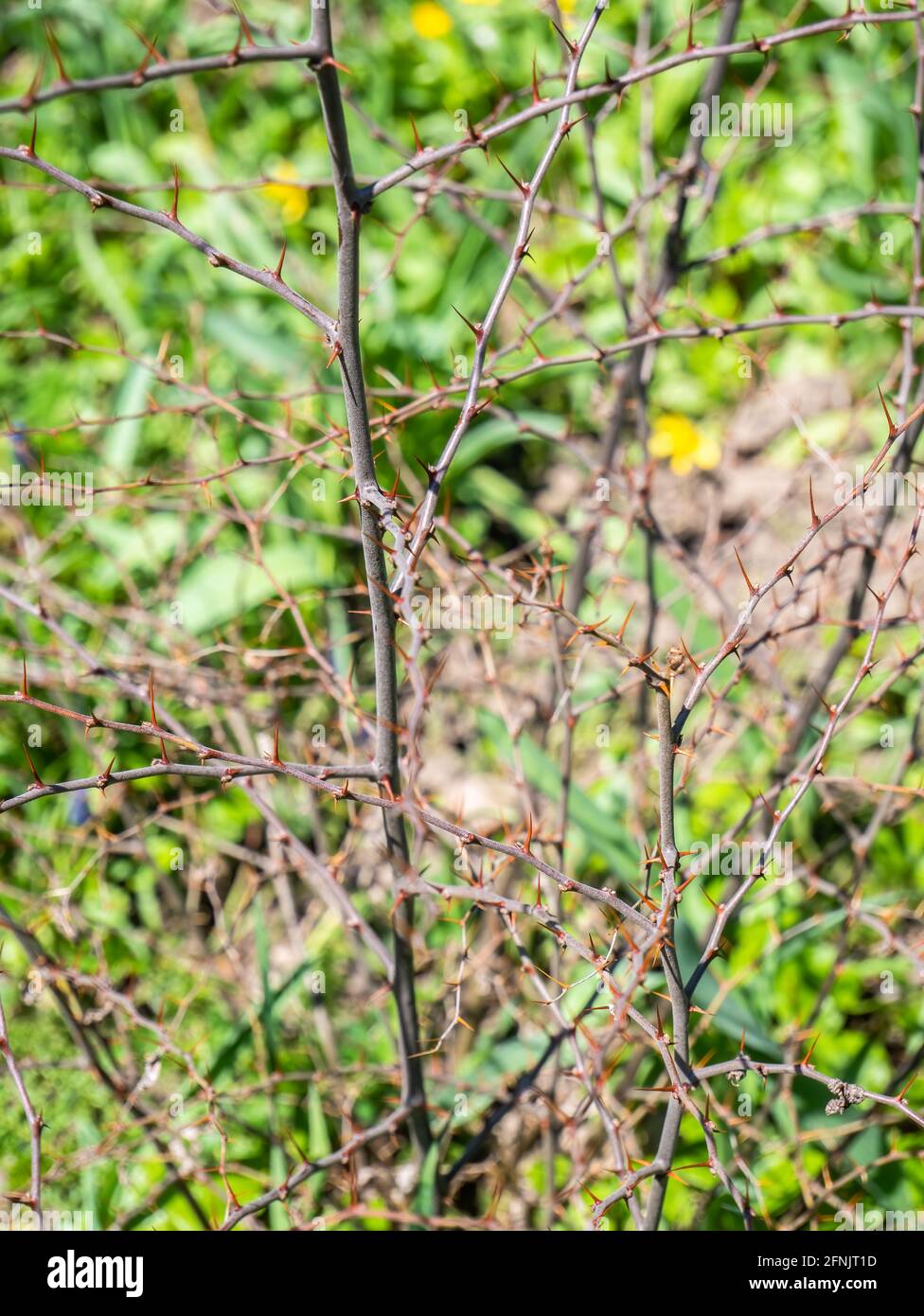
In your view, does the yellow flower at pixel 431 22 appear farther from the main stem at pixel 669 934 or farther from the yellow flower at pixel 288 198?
the main stem at pixel 669 934

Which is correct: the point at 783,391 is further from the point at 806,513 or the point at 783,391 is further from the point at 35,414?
the point at 35,414

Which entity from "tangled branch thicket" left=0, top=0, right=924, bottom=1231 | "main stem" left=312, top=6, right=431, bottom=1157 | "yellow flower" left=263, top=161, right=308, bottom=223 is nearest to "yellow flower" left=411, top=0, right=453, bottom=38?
"tangled branch thicket" left=0, top=0, right=924, bottom=1231

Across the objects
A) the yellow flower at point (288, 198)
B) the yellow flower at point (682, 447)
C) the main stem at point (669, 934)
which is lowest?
the main stem at point (669, 934)

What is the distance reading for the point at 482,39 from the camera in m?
3.58

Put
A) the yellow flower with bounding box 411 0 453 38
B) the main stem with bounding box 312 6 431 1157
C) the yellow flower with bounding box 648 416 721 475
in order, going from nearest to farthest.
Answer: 1. the main stem with bounding box 312 6 431 1157
2. the yellow flower with bounding box 648 416 721 475
3. the yellow flower with bounding box 411 0 453 38

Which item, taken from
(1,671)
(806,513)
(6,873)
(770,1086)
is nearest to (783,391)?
(806,513)

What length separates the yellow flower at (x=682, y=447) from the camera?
302cm

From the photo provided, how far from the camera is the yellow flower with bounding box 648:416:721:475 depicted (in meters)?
3.02

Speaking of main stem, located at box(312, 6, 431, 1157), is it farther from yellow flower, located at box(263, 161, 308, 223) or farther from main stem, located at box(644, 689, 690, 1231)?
yellow flower, located at box(263, 161, 308, 223)

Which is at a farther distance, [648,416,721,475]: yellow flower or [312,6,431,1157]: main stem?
[648,416,721,475]: yellow flower

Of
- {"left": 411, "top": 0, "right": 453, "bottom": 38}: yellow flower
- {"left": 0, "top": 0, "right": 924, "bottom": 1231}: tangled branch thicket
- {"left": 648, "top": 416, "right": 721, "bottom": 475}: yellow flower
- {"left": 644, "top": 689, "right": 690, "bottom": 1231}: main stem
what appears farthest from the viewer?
{"left": 411, "top": 0, "right": 453, "bottom": 38}: yellow flower

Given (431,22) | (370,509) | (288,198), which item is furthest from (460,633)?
(431,22)

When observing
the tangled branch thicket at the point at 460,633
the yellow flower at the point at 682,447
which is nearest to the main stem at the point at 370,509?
the tangled branch thicket at the point at 460,633
